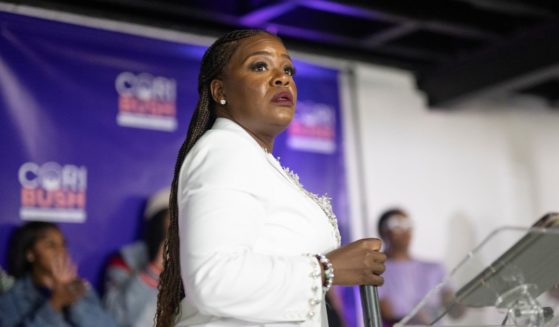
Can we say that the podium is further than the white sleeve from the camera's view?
Yes

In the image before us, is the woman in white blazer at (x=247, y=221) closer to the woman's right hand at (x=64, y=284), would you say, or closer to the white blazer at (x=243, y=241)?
the white blazer at (x=243, y=241)

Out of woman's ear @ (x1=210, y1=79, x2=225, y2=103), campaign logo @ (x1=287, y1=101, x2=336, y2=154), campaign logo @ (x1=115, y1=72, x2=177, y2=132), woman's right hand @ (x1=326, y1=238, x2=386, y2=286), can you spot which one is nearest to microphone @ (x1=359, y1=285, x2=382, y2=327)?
woman's right hand @ (x1=326, y1=238, x2=386, y2=286)

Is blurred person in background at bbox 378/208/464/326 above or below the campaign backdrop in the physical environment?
below

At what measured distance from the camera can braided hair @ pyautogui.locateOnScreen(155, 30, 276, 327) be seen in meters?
1.73

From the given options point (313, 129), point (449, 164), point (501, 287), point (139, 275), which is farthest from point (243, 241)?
point (449, 164)

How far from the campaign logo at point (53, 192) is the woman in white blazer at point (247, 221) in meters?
2.60

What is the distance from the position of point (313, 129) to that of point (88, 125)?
4.96ft

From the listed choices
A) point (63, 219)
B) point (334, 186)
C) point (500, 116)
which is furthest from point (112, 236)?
point (500, 116)

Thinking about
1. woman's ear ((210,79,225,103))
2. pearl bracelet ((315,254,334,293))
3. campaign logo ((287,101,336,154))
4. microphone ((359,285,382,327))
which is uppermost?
campaign logo ((287,101,336,154))

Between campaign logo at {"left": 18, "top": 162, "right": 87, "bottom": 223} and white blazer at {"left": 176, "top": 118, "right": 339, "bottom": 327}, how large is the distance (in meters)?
2.75

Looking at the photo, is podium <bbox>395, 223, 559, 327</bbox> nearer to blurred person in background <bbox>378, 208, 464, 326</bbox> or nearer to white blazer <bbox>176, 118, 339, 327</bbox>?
white blazer <bbox>176, 118, 339, 327</bbox>

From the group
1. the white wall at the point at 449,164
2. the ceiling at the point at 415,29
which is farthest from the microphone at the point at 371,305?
the white wall at the point at 449,164

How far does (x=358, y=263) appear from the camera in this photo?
1.60m

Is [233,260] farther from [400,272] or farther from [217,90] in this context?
[400,272]
